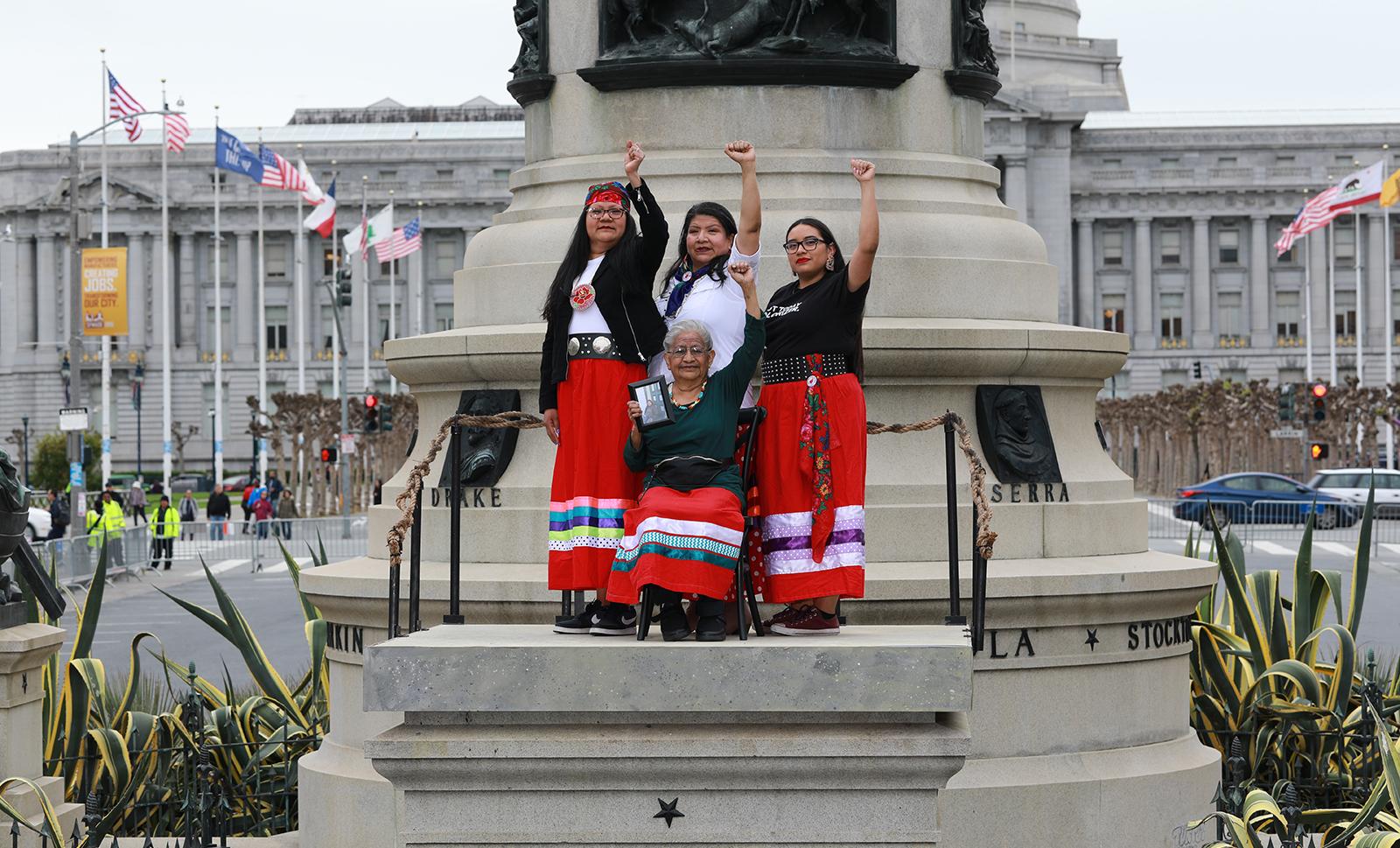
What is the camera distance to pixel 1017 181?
110 metres

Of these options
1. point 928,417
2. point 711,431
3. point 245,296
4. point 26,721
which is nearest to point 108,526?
point 26,721

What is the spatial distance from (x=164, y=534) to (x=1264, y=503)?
74.1 ft

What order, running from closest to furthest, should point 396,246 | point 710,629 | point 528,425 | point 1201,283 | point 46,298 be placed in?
point 710,629
point 528,425
point 396,246
point 46,298
point 1201,283

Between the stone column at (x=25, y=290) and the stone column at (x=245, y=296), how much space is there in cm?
1178

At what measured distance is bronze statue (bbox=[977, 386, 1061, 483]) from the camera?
30.9ft

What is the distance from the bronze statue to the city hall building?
94.7 meters

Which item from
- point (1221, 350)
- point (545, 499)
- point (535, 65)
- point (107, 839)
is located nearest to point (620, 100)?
point (535, 65)

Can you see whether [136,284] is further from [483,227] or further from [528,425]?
[528,425]

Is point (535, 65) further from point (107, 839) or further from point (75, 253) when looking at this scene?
point (75, 253)

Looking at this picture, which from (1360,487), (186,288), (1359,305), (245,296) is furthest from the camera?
(186,288)

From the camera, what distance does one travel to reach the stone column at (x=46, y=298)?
110125 millimetres

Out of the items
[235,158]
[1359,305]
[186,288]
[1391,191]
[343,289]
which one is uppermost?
[186,288]

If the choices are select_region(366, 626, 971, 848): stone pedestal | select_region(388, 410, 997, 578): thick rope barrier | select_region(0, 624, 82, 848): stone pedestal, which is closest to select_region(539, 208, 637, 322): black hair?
select_region(388, 410, 997, 578): thick rope barrier

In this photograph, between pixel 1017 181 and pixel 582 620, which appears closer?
pixel 582 620
